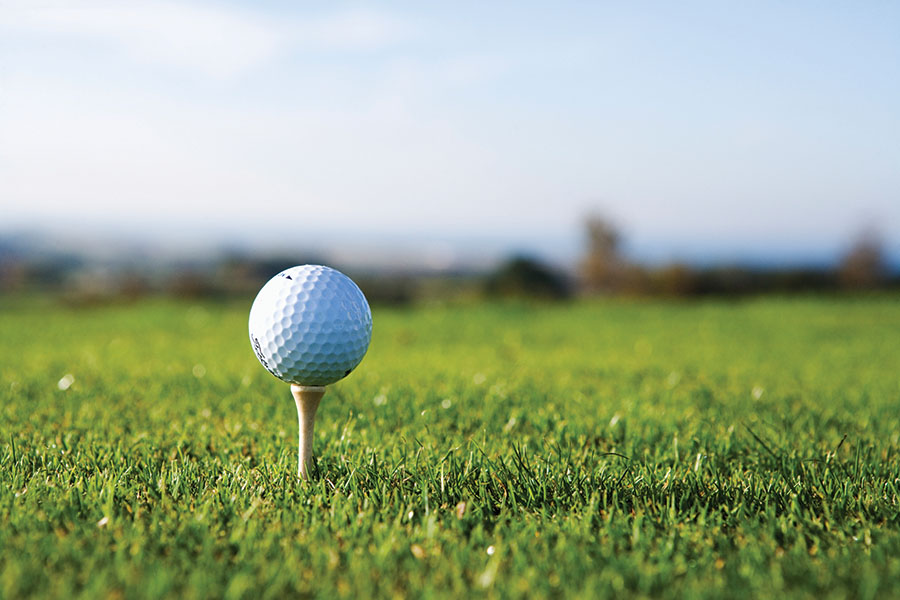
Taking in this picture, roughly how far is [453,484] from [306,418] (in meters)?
0.75

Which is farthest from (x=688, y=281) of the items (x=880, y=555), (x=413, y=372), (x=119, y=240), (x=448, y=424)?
(x=119, y=240)

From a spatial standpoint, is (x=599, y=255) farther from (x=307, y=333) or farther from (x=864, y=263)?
(x=307, y=333)

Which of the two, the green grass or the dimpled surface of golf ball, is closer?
the green grass

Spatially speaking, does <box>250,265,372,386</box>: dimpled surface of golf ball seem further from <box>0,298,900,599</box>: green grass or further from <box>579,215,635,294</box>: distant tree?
<box>579,215,635,294</box>: distant tree

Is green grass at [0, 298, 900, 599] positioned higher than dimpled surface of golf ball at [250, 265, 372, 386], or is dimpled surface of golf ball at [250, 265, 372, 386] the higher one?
dimpled surface of golf ball at [250, 265, 372, 386]

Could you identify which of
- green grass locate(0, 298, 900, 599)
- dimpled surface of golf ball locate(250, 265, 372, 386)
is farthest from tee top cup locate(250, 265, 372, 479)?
green grass locate(0, 298, 900, 599)

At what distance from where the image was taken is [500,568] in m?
2.33

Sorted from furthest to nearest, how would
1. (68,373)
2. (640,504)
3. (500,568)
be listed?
(68,373)
(640,504)
(500,568)

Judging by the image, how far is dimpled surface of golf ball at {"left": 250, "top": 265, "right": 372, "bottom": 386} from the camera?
10.3ft

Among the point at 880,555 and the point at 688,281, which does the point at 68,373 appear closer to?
the point at 880,555

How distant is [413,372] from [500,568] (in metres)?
4.00

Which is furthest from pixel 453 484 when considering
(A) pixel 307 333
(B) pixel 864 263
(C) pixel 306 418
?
(B) pixel 864 263

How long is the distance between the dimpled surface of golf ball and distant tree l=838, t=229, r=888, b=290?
21034 millimetres

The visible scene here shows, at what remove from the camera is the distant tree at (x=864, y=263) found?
70.5 feet
